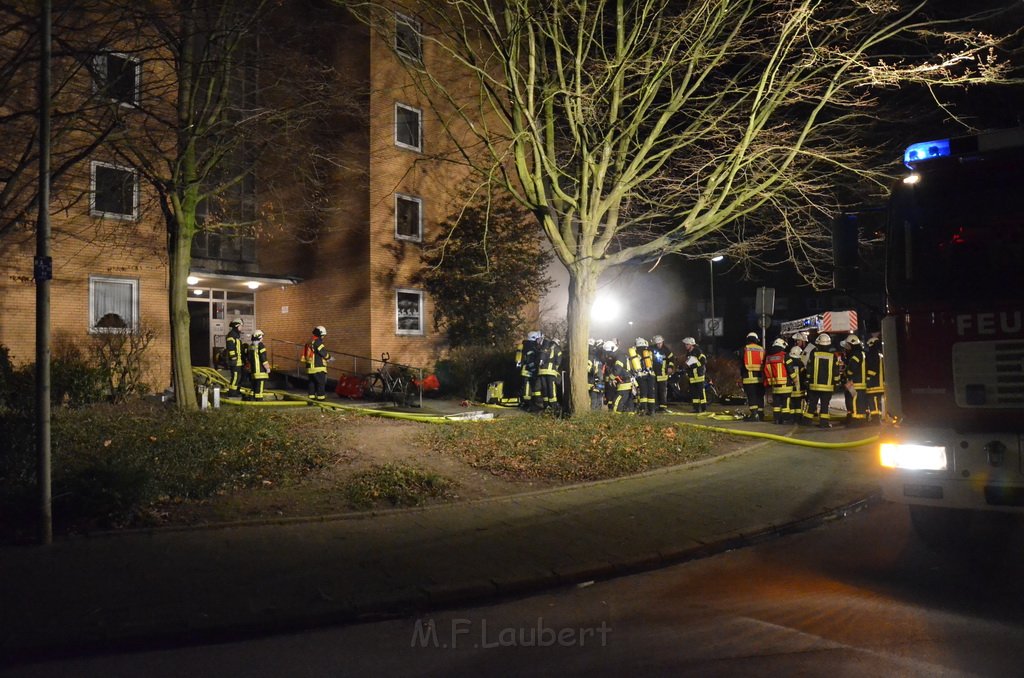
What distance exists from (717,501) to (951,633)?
163 inches

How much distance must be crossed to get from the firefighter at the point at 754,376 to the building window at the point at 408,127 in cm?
Answer: 1075

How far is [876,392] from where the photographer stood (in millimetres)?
15141

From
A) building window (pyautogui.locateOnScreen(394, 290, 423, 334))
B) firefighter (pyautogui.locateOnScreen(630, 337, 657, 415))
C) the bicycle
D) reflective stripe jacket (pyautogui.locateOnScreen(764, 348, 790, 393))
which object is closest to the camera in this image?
reflective stripe jacket (pyautogui.locateOnScreen(764, 348, 790, 393))

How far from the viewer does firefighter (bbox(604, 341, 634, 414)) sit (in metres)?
16.3

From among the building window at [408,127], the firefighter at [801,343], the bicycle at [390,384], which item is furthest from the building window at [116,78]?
the firefighter at [801,343]

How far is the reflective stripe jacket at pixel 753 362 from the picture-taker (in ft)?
51.0

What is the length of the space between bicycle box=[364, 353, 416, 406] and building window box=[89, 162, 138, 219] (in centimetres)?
632

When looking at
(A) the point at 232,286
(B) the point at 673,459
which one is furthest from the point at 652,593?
(A) the point at 232,286

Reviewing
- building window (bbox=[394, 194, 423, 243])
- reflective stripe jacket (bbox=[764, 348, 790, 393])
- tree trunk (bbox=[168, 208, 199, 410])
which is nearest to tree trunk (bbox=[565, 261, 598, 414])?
reflective stripe jacket (bbox=[764, 348, 790, 393])

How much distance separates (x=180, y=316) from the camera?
39.9ft

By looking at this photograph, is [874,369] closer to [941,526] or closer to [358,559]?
[941,526]

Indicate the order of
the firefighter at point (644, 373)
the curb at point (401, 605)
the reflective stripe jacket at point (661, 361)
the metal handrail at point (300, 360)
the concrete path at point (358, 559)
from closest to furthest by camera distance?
1. the curb at point (401, 605)
2. the concrete path at point (358, 559)
3. the firefighter at point (644, 373)
4. the reflective stripe jacket at point (661, 361)
5. the metal handrail at point (300, 360)

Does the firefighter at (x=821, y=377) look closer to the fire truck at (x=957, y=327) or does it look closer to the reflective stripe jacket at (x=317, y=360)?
the fire truck at (x=957, y=327)

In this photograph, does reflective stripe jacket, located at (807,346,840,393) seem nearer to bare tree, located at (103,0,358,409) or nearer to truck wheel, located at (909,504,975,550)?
truck wheel, located at (909,504,975,550)
